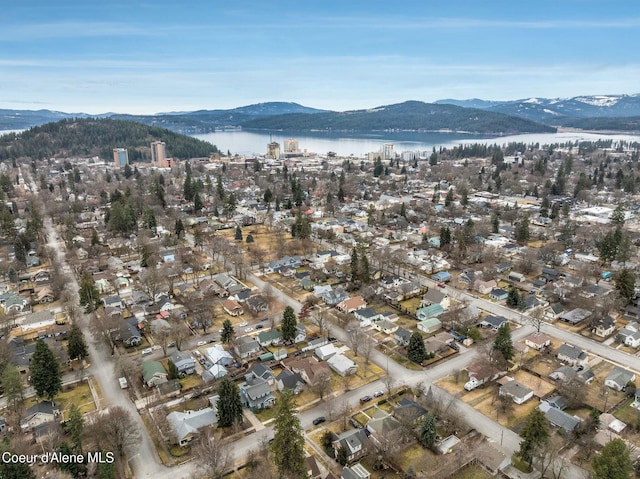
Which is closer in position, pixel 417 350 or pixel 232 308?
pixel 417 350

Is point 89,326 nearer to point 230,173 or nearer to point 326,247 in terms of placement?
point 326,247

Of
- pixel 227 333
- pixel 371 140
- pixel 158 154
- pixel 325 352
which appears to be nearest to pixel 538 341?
pixel 325 352

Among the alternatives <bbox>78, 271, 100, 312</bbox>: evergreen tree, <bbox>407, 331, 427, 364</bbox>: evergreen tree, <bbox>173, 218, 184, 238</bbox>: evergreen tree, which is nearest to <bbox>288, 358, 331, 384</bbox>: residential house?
<bbox>407, 331, 427, 364</bbox>: evergreen tree

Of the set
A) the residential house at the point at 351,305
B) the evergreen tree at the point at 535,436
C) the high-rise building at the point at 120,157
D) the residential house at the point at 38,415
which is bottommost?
the residential house at the point at 38,415

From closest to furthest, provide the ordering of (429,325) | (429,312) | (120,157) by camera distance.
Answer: (429,325)
(429,312)
(120,157)

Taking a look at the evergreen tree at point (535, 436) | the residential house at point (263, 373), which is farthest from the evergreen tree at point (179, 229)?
the evergreen tree at point (535, 436)

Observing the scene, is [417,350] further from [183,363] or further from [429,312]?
[183,363]

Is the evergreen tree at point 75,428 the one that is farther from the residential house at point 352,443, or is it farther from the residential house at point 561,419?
the residential house at point 561,419
